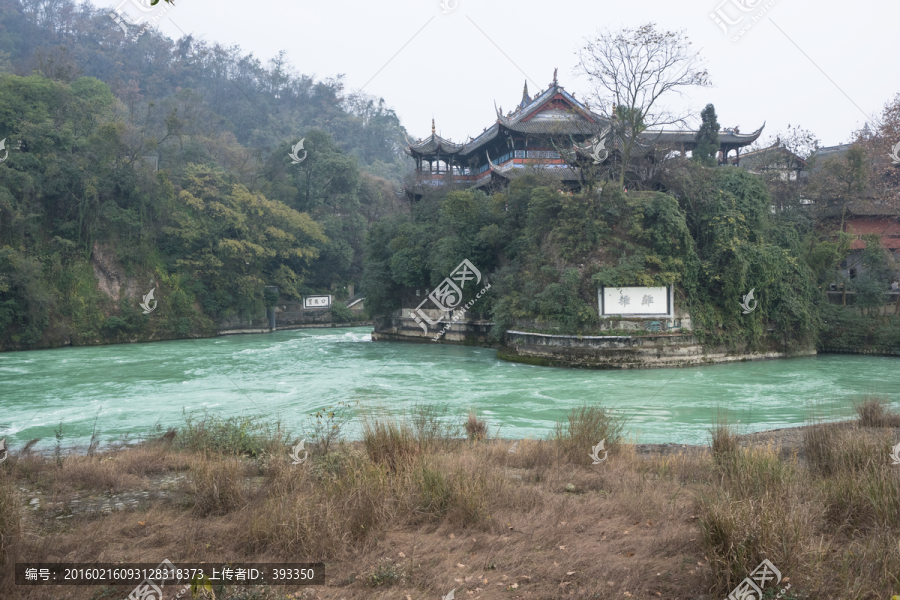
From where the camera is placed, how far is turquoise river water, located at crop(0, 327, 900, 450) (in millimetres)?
11086

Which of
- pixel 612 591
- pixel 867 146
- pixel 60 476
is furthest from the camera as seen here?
pixel 867 146

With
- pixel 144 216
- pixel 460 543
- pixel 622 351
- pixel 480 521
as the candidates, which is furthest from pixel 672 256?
pixel 144 216

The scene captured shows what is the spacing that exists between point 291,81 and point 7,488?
78.0 meters

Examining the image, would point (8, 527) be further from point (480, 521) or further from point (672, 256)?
point (672, 256)

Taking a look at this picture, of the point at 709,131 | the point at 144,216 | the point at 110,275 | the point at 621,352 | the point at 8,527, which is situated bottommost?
the point at 621,352

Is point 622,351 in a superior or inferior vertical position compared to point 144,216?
inferior

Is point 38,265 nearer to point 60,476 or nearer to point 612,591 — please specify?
point 60,476

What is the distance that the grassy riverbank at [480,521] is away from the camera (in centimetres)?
345

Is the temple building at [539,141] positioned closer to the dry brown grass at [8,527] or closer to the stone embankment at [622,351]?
the stone embankment at [622,351]

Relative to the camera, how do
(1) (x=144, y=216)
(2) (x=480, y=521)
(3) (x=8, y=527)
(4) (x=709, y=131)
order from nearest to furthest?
1. (3) (x=8, y=527)
2. (2) (x=480, y=521)
3. (4) (x=709, y=131)
4. (1) (x=144, y=216)

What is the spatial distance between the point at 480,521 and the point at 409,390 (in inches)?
428

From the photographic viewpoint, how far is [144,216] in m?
33.3

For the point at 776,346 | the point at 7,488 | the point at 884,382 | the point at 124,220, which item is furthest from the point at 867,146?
the point at 124,220

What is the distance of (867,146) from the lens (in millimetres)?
26391
